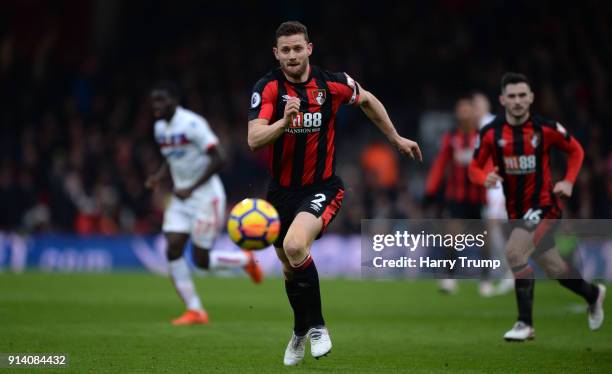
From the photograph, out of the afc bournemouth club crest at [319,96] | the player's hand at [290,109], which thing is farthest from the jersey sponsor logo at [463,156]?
the player's hand at [290,109]

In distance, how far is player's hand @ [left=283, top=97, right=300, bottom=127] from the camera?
7.07m

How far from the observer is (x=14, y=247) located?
20.3 m

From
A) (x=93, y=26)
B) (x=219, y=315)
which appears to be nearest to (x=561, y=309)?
(x=219, y=315)

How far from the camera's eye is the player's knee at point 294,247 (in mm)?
7406

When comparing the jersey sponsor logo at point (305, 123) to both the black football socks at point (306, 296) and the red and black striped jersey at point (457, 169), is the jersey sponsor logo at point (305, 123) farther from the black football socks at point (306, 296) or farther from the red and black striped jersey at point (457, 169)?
the red and black striped jersey at point (457, 169)

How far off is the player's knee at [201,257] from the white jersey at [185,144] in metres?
0.74

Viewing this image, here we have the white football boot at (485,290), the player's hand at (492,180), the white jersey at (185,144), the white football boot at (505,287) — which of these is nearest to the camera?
the player's hand at (492,180)

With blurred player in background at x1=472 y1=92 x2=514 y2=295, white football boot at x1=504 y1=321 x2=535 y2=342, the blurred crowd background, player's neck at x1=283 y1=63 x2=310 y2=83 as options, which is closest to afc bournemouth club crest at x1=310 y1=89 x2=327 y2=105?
player's neck at x1=283 y1=63 x2=310 y2=83

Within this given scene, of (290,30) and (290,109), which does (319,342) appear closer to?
(290,109)

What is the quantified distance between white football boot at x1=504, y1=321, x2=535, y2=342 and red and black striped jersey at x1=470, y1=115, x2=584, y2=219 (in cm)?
101

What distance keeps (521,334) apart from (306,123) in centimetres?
286

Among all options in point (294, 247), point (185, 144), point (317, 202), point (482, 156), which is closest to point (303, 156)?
point (317, 202)

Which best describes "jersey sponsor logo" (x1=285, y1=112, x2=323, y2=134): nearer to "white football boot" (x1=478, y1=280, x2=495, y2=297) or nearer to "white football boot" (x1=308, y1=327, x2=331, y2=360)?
"white football boot" (x1=308, y1=327, x2=331, y2=360)

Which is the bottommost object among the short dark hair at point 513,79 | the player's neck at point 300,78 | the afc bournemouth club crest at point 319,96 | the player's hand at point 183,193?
the player's hand at point 183,193
